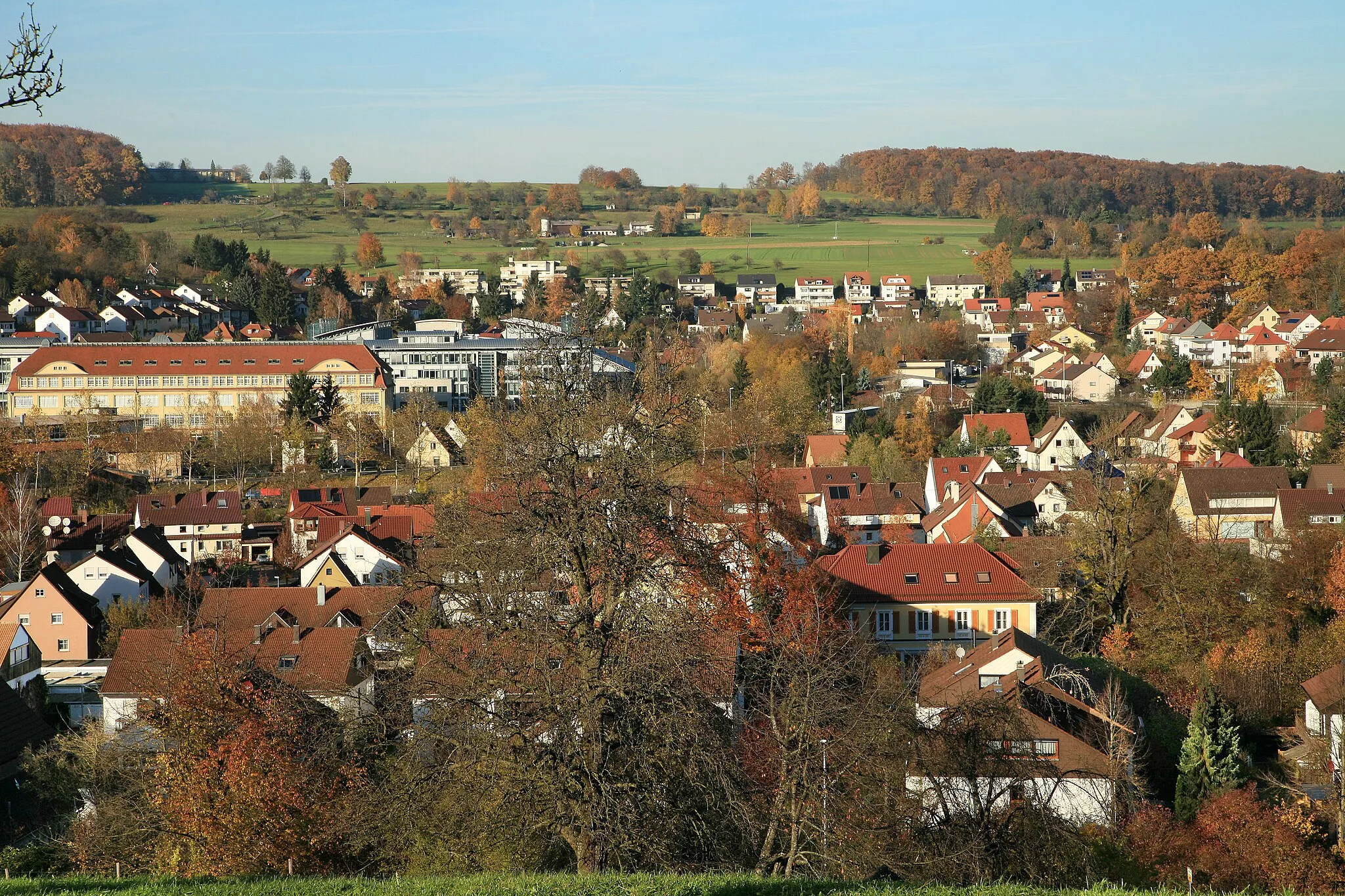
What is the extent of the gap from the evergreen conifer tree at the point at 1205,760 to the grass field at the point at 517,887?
7.75 metres

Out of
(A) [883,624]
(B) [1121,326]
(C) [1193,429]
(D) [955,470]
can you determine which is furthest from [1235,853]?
(B) [1121,326]

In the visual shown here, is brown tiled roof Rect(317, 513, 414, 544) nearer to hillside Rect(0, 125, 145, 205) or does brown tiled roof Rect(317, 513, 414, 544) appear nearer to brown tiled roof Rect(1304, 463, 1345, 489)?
brown tiled roof Rect(1304, 463, 1345, 489)

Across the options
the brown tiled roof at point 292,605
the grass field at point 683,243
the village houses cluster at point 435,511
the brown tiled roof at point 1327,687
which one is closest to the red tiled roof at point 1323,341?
the village houses cluster at point 435,511

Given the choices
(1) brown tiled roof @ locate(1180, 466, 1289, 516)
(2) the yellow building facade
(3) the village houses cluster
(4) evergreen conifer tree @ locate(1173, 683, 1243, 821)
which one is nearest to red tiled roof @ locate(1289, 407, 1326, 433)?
(3) the village houses cluster

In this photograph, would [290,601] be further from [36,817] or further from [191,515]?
[191,515]

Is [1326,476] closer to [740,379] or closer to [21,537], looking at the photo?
[740,379]

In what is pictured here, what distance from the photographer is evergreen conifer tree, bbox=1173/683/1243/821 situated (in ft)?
44.7

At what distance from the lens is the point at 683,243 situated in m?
92.6

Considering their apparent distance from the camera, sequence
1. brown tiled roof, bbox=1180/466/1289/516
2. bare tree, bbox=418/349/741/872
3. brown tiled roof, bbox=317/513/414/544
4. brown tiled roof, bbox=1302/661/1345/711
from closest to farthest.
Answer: bare tree, bbox=418/349/741/872, brown tiled roof, bbox=1302/661/1345/711, brown tiled roof, bbox=317/513/414/544, brown tiled roof, bbox=1180/466/1289/516

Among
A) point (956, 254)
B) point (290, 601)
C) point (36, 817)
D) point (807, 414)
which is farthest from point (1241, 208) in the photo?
point (36, 817)

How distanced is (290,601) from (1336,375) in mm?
35980

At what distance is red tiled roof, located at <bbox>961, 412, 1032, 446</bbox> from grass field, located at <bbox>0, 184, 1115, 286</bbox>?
41.0 m

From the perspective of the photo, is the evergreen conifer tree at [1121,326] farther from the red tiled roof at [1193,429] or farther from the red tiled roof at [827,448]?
the red tiled roof at [827,448]

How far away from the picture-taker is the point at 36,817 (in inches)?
552
